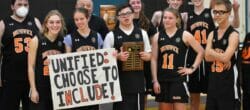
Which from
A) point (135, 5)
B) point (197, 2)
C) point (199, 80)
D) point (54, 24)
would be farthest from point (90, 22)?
point (199, 80)

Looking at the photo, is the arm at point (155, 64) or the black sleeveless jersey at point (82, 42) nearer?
the black sleeveless jersey at point (82, 42)

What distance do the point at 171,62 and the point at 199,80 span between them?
133 centimetres

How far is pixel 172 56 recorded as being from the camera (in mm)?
6434

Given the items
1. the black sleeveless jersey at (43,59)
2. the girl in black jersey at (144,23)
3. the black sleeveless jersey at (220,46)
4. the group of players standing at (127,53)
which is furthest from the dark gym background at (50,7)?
the black sleeveless jersey at (220,46)

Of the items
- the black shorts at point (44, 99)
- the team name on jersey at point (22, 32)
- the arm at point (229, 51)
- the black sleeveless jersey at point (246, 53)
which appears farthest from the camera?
the team name on jersey at point (22, 32)

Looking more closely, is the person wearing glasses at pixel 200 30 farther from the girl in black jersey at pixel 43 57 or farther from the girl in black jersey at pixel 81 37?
the girl in black jersey at pixel 43 57

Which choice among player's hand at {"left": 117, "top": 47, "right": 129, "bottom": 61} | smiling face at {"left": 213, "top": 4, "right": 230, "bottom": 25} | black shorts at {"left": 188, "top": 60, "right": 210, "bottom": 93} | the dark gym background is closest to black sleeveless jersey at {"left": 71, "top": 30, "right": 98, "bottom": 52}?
player's hand at {"left": 117, "top": 47, "right": 129, "bottom": 61}

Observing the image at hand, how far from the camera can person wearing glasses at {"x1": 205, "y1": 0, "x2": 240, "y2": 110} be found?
19.6 ft

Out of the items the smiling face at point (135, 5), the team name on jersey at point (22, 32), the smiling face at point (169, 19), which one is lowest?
the team name on jersey at point (22, 32)

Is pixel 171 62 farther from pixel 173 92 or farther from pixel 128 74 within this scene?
pixel 128 74

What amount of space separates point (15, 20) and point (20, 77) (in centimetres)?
78

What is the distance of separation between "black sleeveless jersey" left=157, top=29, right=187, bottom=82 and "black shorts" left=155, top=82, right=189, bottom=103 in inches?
3.0

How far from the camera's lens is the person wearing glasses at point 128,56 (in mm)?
6312

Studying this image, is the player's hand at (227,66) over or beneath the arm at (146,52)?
beneath
